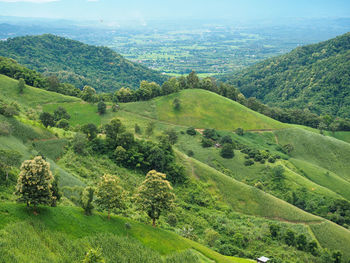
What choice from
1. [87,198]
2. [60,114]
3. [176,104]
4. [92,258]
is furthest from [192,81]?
[92,258]

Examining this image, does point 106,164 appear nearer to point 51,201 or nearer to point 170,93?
point 51,201

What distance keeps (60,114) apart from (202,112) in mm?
57055

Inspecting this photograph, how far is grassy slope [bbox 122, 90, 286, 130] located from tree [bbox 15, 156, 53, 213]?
84277mm

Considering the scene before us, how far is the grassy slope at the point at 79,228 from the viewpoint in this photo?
29391 millimetres

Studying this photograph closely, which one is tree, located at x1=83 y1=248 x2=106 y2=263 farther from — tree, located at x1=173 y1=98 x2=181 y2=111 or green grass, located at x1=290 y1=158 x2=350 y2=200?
tree, located at x1=173 y1=98 x2=181 y2=111

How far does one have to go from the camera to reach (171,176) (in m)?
71.9

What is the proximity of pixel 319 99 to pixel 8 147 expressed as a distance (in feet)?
647

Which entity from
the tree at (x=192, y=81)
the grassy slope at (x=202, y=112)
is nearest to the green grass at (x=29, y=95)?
the grassy slope at (x=202, y=112)

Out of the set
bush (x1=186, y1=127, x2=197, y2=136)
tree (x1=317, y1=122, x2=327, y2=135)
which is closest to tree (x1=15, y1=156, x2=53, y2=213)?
bush (x1=186, y1=127, x2=197, y2=136)

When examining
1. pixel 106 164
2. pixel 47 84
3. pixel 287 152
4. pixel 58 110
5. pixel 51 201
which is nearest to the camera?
pixel 51 201

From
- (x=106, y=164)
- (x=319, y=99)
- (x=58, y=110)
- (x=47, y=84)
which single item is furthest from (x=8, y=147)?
(x=319, y=99)

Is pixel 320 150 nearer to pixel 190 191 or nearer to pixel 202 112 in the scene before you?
pixel 202 112

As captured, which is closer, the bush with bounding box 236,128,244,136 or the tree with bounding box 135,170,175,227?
the tree with bounding box 135,170,175,227

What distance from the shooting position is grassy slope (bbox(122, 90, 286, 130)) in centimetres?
11725
